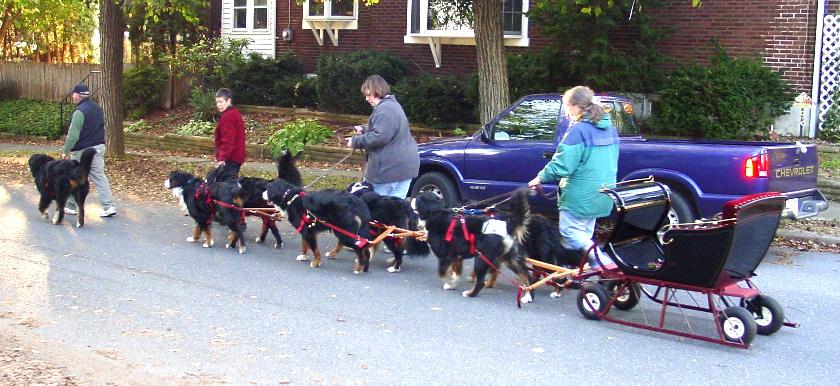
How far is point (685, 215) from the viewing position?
10.1 metres

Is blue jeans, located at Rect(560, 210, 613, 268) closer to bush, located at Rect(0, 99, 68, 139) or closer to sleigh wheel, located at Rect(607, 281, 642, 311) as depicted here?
sleigh wheel, located at Rect(607, 281, 642, 311)

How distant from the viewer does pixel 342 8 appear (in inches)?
950

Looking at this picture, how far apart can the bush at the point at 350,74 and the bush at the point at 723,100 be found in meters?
6.99

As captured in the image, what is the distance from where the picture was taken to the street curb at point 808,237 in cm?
1106

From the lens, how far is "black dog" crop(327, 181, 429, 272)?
30.3 ft

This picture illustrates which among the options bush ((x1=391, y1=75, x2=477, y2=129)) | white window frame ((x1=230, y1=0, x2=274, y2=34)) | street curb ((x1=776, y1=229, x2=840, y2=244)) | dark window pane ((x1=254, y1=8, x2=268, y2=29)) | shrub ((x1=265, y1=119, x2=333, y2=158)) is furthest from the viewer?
dark window pane ((x1=254, y1=8, x2=268, y2=29))

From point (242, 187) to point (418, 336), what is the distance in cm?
394

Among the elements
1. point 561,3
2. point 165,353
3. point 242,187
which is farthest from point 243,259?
point 561,3

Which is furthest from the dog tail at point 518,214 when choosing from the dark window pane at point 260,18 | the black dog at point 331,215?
the dark window pane at point 260,18

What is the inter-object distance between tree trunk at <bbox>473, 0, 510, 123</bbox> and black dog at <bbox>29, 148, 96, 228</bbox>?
6.37 m

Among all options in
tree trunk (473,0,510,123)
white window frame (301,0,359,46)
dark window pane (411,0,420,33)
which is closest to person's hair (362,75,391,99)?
tree trunk (473,0,510,123)

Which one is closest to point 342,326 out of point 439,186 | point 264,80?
point 439,186

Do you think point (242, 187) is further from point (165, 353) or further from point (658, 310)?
point (658, 310)

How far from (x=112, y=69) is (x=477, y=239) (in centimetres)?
1251
